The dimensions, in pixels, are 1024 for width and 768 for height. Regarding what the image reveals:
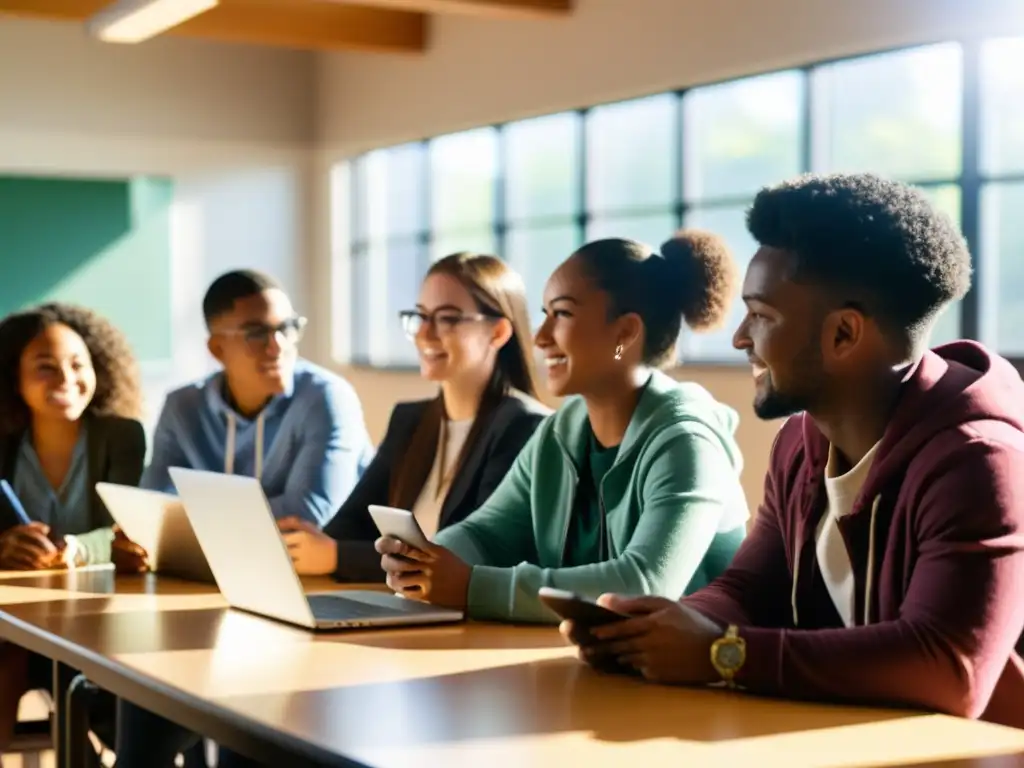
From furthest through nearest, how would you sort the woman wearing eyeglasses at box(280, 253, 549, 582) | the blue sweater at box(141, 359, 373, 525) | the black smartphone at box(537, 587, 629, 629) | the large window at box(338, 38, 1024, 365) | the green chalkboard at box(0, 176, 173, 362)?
the green chalkboard at box(0, 176, 173, 362), the large window at box(338, 38, 1024, 365), the blue sweater at box(141, 359, 373, 525), the woman wearing eyeglasses at box(280, 253, 549, 582), the black smartphone at box(537, 587, 629, 629)

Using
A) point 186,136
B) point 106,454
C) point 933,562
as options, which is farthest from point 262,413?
point 186,136

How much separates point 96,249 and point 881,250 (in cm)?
754

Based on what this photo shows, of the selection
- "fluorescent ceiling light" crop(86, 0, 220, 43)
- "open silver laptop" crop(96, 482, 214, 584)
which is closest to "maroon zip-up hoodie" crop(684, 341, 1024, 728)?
"open silver laptop" crop(96, 482, 214, 584)

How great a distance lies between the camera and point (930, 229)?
73.7 inches

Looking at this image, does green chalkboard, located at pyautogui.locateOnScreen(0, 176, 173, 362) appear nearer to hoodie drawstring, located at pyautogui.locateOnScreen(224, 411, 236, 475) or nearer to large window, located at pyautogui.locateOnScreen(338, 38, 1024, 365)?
large window, located at pyautogui.locateOnScreen(338, 38, 1024, 365)

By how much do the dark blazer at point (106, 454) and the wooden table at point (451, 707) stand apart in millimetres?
Result: 1191

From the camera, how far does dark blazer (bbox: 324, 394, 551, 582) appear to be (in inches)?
109

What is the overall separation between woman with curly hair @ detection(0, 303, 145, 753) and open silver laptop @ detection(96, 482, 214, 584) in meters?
0.49

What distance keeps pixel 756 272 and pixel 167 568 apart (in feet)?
4.70

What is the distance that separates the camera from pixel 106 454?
3.53 meters

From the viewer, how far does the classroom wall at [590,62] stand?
5.99m

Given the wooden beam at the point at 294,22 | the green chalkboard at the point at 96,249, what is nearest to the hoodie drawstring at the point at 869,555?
the wooden beam at the point at 294,22

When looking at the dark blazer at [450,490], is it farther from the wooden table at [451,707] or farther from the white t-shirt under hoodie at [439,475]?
the wooden table at [451,707]

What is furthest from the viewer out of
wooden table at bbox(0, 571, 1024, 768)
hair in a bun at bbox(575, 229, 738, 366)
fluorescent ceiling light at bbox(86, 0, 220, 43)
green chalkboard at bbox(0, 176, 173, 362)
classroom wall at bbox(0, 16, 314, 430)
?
classroom wall at bbox(0, 16, 314, 430)
